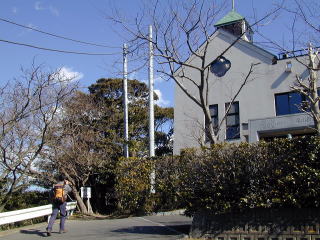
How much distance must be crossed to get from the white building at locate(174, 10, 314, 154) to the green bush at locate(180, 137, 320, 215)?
44.3 feet

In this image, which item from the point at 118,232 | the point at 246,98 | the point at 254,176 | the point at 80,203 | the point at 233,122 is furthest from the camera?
the point at 233,122

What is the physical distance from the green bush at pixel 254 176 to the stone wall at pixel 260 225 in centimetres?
18

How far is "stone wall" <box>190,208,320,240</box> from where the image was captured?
8477mm

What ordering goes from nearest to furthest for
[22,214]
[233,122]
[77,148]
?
[22,214] → [77,148] → [233,122]

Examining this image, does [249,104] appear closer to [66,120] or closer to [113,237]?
[66,120]

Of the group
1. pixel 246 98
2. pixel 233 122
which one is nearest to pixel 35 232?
pixel 233 122

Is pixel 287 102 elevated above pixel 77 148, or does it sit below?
above

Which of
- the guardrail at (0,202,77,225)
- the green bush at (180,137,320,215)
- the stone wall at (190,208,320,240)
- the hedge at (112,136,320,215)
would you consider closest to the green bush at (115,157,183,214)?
the hedge at (112,136,320,215)

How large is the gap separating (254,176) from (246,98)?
17871 mm

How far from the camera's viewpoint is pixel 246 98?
86.7ft

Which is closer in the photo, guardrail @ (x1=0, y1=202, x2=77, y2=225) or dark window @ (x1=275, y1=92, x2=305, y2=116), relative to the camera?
guardrail @ (x1=0, y1=202, x2=77, y2=225)

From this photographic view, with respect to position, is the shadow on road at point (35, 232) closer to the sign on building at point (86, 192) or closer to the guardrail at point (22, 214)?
the guardrail at point (22, 214)

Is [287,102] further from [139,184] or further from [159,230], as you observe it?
[159,230]

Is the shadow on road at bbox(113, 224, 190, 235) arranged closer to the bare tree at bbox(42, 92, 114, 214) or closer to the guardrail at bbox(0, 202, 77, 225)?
the guardrail at bbox(0, 202, 77, 225)
